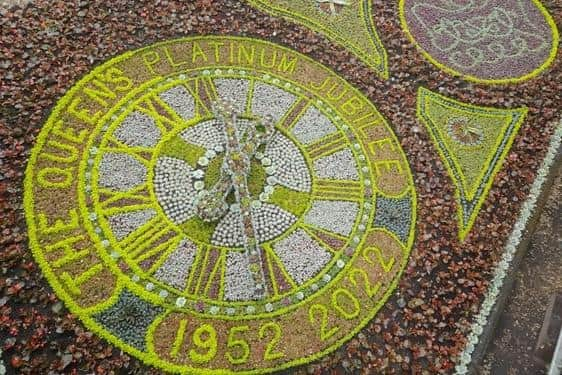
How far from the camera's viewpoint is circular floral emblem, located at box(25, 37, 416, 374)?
875 centimetres

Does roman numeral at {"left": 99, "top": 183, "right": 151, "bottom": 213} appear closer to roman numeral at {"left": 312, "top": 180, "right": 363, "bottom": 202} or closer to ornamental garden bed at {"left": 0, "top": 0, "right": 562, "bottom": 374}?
ornamental garden bed at {"left": 0, "top": 0, "right": 562, "bottom": 374}

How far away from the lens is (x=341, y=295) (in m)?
9.30

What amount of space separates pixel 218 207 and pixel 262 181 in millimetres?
1239

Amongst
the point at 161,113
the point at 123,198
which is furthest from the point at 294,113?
the point at 123,198

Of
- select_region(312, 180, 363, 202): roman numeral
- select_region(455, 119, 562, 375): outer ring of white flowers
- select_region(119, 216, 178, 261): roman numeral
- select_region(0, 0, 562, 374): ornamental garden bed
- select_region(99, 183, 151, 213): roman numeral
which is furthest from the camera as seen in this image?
select_region(312, 180, 363, 202): roman numeral

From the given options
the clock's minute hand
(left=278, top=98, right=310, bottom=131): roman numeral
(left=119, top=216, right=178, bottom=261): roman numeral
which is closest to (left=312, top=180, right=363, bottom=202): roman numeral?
the clock's minute hand

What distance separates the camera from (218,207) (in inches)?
376

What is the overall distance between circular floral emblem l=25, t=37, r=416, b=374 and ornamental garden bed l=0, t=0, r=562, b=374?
0.13 ft

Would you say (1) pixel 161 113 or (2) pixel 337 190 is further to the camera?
(1) pixel 161 113

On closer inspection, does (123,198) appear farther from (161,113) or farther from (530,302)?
(530,302)

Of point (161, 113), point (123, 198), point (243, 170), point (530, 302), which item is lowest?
point (530, 302)

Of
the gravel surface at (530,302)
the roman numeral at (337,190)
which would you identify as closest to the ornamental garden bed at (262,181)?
the roman numeral at (337,190)

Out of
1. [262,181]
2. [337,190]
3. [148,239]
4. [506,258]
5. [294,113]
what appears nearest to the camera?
[148,239]

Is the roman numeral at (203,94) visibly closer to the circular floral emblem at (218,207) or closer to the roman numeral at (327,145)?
the circular floral emblem at (218,207)
